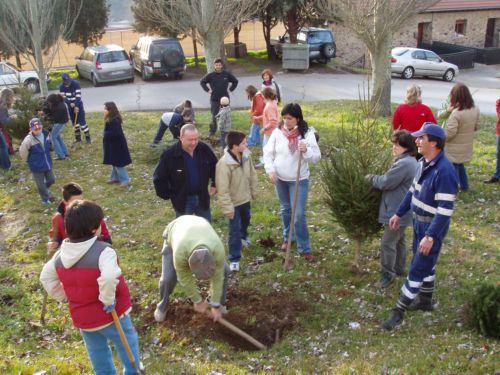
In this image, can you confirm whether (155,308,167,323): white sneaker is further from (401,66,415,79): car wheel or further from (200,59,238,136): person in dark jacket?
(401,66,415,79): car wheel

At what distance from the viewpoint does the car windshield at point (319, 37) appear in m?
29.9

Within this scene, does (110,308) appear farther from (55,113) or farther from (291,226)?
(55,113)

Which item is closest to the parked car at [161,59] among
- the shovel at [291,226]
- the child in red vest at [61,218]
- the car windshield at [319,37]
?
the car windshield at [319,37]

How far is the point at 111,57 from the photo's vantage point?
26.1 meters

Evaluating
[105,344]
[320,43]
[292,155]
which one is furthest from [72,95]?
[320,43]

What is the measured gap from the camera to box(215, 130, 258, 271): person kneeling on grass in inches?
262

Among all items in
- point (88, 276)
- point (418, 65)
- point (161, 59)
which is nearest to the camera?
point (88, 276)

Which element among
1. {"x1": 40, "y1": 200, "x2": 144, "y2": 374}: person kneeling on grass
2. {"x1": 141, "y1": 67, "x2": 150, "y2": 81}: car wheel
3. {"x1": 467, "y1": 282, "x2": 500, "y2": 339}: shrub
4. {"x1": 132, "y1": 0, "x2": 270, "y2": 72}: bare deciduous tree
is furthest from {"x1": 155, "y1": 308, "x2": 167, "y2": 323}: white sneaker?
{"x1": 141, "y1": 67, "x2": 150, "y2": 81}: car wheel

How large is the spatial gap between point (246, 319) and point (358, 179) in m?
2.15

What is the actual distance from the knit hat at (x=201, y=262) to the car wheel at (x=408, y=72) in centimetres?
2404

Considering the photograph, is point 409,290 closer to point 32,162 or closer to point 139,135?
point 32,162

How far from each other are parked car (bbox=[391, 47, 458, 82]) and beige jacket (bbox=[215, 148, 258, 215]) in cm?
2134

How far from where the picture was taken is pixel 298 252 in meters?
7.52

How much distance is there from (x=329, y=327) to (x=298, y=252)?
1.76 m
